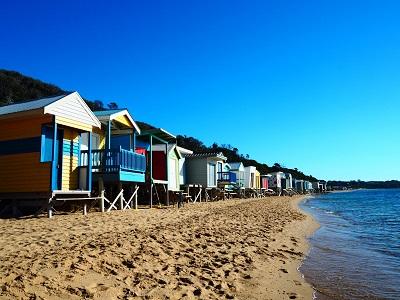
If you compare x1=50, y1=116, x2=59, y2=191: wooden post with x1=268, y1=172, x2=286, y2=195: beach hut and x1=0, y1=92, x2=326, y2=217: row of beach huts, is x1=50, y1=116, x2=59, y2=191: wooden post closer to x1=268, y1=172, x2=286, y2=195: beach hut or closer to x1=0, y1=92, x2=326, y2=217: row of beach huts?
x1=0, y1=92, x2=326, y2=217: row of beach huts

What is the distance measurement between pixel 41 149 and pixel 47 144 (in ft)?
1.38

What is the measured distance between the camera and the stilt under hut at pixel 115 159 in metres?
17.7

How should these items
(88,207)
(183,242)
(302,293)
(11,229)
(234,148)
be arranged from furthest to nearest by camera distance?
(234,148) < (88,207) < (11,229) < (183,242) < (302,293)

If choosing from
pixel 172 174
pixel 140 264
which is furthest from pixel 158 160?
pixel 140 264

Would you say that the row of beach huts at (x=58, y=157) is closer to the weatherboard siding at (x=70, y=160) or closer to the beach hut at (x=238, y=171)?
the weatherboard siding at (x=70, y=160)

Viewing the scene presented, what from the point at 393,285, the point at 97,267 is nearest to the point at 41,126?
the point at 97,267

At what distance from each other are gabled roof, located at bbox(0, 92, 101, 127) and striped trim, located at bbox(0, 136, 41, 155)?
3.62 feet

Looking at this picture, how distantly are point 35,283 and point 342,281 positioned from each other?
5952 mm

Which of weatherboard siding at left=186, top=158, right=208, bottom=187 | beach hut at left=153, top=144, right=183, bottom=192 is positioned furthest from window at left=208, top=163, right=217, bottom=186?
beach hut at left=153, top=144, right=183, bottom=192

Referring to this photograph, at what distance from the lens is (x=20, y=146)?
1498 cm

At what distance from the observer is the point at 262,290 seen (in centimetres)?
677

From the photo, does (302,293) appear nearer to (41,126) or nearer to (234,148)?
(41,126)

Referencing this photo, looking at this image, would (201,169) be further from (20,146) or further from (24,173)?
(24,173)

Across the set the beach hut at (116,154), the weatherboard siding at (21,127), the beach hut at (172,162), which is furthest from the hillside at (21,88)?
the weatherboard siding at (21,127)
